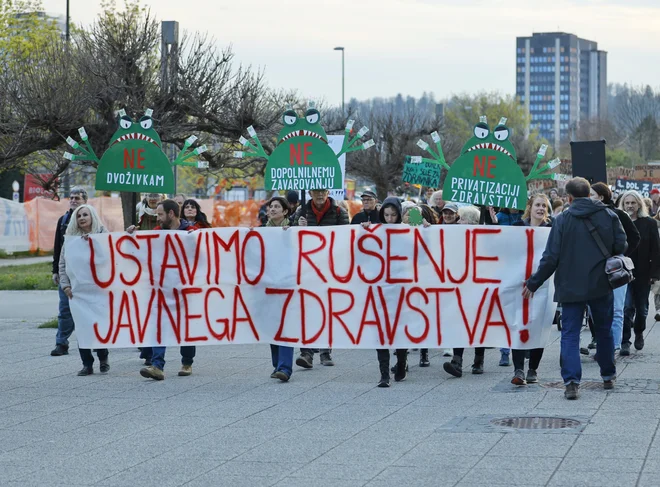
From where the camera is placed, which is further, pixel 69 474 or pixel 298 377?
pixel 298 377

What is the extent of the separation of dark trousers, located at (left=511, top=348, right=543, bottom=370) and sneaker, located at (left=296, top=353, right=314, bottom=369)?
2141mm

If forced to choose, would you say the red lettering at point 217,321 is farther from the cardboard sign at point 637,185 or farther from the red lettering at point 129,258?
the cardboard sign at point 637,185

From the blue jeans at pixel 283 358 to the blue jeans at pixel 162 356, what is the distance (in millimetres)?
A: 829

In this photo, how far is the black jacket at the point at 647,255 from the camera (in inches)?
484

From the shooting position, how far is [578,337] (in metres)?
9.45

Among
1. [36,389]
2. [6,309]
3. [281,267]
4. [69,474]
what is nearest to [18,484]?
[69,474]

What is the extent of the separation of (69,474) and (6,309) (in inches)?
471

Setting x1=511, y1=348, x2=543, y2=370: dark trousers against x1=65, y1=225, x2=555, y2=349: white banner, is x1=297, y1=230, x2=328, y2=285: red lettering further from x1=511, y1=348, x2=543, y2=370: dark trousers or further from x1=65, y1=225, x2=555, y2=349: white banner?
x1=511, y1=348, x2=543, y2=370: dark trousers

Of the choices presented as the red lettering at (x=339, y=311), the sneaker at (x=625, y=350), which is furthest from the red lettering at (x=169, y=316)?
the sneaker at (x=625, y=350)

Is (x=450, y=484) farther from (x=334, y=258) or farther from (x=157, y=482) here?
(x=334, y=258)

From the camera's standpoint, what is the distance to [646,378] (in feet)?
33.8

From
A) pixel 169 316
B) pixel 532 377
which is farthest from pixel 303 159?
pixel 532 377

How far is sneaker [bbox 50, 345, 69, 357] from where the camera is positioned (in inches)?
502

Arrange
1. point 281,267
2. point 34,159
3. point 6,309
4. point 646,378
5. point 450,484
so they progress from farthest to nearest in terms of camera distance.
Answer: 1. point 34,159
2. point 6,309
3. point 281,267
4. point 646,378
5. point 450,484
